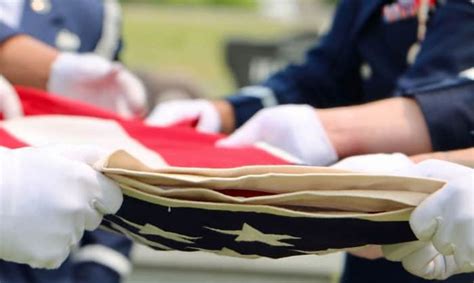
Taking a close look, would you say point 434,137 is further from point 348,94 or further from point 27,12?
point 27,12

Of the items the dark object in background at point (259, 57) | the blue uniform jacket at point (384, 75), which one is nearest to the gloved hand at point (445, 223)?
the blue uniform jacket at point (384, 75)

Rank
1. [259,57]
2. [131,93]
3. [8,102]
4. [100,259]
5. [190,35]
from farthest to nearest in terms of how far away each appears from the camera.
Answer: [190,35]
[259,57]
[131,93]
[100,259]
[8,102]

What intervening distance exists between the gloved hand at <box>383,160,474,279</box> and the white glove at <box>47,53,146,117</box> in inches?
24.1

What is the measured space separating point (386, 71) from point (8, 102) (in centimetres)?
46

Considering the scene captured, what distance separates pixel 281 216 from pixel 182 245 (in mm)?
135

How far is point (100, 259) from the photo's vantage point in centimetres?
153

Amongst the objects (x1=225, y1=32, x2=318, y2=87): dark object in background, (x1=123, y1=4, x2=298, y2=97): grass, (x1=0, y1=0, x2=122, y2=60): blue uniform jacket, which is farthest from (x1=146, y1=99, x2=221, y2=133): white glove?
(x1=123, y1=4, x2=298, y2=97): grass

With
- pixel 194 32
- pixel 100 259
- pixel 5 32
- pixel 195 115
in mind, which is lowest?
pixel 194 32

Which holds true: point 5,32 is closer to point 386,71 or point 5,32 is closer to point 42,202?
point 386,71

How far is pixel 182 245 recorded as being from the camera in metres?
1.14

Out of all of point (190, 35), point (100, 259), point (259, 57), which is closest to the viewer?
point (100, 259)

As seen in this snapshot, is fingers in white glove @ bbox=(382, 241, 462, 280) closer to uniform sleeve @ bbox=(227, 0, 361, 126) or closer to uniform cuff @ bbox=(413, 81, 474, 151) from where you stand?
uniform cuff @ bbox=(413, 81, 474, 151)

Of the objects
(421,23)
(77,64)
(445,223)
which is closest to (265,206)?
(445,223)

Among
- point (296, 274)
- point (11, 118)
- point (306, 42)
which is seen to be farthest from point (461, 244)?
point (306, 42)
